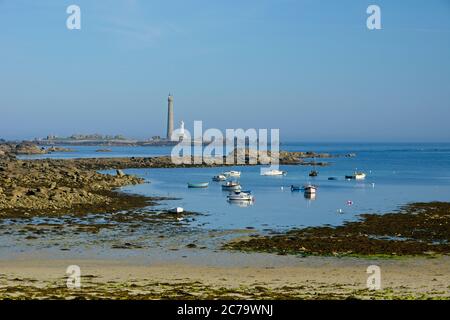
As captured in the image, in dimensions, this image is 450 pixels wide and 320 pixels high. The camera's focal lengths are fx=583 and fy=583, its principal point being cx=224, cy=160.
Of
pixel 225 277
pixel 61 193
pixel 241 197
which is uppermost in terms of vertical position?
pixel 61 193

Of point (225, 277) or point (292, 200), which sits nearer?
point (225, 277)

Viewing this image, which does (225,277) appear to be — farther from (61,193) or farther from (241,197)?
(241,197)

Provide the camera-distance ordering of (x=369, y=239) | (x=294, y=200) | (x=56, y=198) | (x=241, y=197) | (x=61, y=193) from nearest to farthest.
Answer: (x=369, y=239)
(x=56, y=198)
(x=61, y=193)
(x=241, y=197)
(x=294, y=200)

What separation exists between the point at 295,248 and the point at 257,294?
9.08m

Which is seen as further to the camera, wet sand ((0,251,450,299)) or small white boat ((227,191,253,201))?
small white boat ((227,191,253,201))

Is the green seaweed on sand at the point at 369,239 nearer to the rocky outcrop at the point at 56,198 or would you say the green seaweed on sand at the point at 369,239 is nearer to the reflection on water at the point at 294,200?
the reflection on water at the point at 294,200

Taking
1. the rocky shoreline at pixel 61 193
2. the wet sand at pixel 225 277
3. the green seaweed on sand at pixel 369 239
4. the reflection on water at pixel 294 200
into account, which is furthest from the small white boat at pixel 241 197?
the wet sand at pixel 225 277

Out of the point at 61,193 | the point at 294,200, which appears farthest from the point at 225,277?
the point at 294,200

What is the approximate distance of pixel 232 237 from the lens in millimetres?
28062

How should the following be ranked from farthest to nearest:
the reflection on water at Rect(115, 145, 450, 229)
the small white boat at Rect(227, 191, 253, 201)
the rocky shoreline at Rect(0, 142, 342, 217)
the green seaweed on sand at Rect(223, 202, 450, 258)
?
the small white boat at Rect(227, 191, 253, 201)
the rocky shoreline at Rect(0, 142, 342, 217)
the reflection on water at Rect(115, 145, 450, 229)
the green seaweed on sand at Rect(223, 202, 450, 258)

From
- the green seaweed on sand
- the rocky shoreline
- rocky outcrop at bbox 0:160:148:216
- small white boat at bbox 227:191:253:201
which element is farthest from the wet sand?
small white boat at bbox 227:191:253:201

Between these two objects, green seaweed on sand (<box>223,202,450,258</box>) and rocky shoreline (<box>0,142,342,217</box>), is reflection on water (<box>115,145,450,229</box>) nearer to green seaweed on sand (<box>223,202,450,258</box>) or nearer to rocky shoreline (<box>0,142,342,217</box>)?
green seaweed on sand (<box>223,202,450,258</box>)

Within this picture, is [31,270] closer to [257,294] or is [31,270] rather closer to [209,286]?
[209,286]

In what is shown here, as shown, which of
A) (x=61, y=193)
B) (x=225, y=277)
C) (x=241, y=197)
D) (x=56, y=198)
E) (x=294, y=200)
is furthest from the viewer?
(x=294, y=200)
